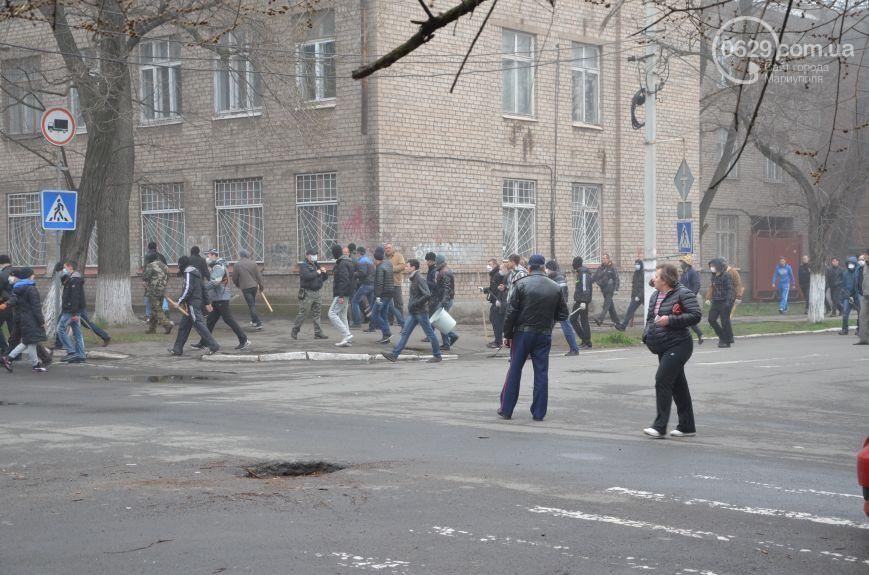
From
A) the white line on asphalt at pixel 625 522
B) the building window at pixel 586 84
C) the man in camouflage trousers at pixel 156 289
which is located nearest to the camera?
the white line on asphalt at pixel 625 522

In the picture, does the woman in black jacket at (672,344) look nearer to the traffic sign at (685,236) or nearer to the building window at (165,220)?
the traffic sign at (685,236)

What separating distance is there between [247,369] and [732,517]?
12278 millimetres

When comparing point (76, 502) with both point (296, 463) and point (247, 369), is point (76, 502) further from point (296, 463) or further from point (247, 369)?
point (247, 369)

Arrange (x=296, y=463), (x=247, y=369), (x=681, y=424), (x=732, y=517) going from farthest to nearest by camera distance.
Result: 1. (x=247, y=369)
2. (x=681, y=424)
3. (x=296, y=463)
4. (x=732, y=517)

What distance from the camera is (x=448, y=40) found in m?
27.1

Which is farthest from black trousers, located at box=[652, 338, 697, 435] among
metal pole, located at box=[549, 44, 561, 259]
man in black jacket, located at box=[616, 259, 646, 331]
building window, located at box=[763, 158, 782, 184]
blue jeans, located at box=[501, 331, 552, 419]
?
building window, located at box=[763, 158, 782, 184]

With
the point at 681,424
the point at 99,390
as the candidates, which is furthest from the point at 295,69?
the point at 681,424

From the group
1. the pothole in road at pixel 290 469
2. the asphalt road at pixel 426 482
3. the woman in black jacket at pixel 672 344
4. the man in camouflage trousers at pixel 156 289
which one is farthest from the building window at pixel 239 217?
the pothole in road at pixel 290 469

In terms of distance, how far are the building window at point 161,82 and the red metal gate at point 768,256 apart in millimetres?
24841

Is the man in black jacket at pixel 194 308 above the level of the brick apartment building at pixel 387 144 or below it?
below

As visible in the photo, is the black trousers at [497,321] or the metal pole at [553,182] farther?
the metal pole at [553,182]

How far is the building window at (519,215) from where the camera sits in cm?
2939

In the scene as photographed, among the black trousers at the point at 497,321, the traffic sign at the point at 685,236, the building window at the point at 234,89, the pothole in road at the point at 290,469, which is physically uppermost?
the building window at the point at 234,89

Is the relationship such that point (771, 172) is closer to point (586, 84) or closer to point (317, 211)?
point (586, 84)
